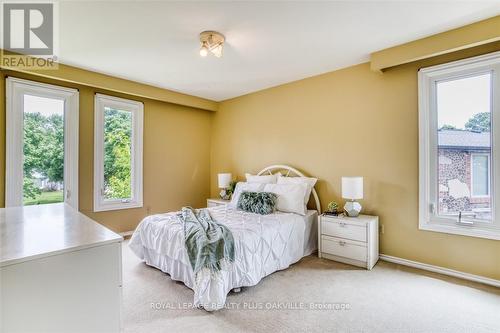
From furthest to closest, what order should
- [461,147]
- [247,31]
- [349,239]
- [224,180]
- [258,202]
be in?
[224,180] → [258,202] → [349,239] → [461,147] → [247,31]

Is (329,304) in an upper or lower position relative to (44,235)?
lower

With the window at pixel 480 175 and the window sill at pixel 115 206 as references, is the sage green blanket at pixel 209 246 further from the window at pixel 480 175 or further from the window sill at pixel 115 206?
the window at pixel 480 175

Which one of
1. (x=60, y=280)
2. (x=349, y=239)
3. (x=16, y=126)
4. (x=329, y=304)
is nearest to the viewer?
(x=60, y=280)

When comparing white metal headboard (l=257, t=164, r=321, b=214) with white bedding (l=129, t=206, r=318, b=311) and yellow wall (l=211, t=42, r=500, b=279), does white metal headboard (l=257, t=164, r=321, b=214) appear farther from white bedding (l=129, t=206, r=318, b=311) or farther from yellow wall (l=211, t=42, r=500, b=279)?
white bedding (l=129, t=206, r=318, b=311)

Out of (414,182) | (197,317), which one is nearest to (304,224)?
(414,182)

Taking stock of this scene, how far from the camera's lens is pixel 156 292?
2482 mm

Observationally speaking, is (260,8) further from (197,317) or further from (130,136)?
(130,136)

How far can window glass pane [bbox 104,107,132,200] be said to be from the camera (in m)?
4.23

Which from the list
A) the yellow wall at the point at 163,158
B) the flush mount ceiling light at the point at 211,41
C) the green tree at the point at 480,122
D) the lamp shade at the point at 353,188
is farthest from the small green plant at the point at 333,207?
the yellow wall at the point at 163,158

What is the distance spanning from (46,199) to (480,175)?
18.1 ft

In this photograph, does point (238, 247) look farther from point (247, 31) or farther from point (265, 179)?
point (247, 31)

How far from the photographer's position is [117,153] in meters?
4.35

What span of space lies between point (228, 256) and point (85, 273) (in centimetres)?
133

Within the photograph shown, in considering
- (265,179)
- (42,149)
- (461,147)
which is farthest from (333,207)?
(42,149)
